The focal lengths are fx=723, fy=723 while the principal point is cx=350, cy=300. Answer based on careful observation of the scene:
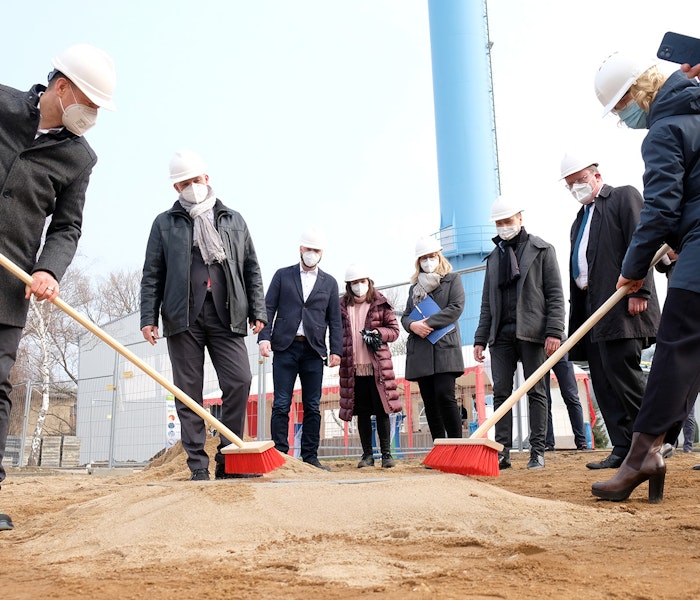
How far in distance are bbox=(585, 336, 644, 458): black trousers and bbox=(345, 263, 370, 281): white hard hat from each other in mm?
2324

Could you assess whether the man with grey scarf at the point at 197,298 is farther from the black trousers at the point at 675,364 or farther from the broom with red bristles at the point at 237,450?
the black trousers at the point at 675,364

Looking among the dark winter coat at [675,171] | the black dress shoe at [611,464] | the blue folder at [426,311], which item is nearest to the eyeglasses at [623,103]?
the dark winter coat at [675,171]

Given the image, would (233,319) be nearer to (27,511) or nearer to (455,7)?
(27,511)

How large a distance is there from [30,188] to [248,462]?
6.14 ft

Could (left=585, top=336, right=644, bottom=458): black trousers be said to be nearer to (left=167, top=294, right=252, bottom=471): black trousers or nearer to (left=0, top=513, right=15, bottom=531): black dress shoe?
(left=167, top=294, right=252, bottom=471): black trousers

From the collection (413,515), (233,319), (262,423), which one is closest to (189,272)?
(233,319)

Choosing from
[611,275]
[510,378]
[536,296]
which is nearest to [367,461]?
[510,378]

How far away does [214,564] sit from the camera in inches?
86.9

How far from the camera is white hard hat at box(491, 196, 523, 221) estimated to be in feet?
18.7

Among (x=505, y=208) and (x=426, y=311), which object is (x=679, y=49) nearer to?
(x=505, y=208)

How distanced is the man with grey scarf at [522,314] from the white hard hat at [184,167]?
2366 millimetres

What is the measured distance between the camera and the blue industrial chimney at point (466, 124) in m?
21.3

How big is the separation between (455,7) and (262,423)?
1649 cm

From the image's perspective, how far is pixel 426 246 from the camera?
6.29 meters
